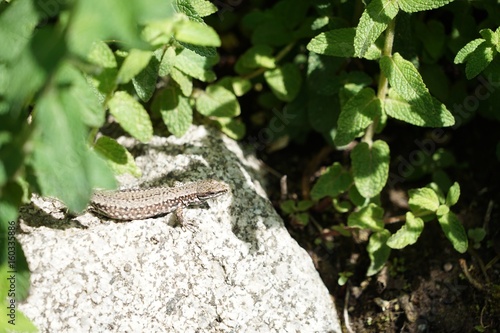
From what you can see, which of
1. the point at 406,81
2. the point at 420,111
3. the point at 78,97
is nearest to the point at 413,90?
the point at 406,81

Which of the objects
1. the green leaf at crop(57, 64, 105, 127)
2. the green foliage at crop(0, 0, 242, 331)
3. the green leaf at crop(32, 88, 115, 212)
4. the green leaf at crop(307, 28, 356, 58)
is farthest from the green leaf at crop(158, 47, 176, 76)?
the green leaf at crop(32, 88, 115, 212)

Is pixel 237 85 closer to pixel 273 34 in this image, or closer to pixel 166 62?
pixel 273 34

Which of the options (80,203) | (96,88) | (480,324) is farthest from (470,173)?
(80,203)

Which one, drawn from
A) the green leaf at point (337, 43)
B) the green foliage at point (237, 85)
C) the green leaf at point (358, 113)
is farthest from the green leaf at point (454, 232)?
the green leaf at point (337, 43)

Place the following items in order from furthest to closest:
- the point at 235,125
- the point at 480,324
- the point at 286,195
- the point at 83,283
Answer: the point at 286,195 < the point at 235,125 < the point at 480,324 < the point at 83,283

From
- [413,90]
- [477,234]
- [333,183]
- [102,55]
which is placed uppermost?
[102,55]

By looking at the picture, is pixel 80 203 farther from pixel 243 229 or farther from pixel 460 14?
pixel 460 14
